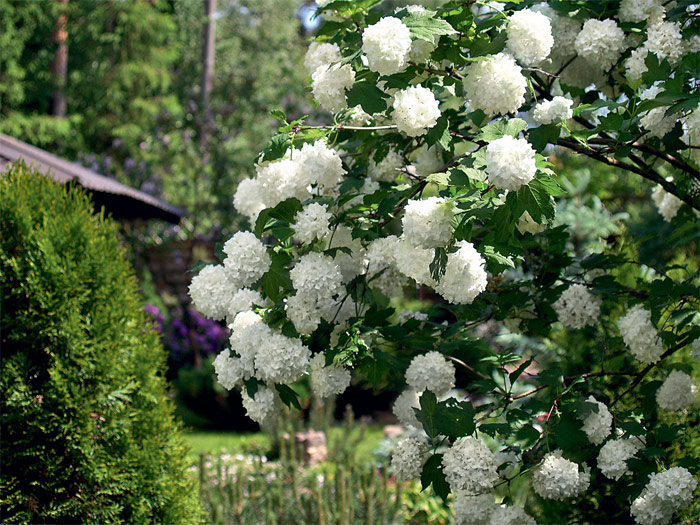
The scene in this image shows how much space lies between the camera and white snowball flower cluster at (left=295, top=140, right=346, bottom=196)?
2.15 metres

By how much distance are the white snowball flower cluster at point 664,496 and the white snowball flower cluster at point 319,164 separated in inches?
53.8

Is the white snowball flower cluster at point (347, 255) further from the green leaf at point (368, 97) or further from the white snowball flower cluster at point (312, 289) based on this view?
the green leaf at point (368, 97)

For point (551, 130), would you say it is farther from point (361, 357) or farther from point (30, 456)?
point (30, 456)

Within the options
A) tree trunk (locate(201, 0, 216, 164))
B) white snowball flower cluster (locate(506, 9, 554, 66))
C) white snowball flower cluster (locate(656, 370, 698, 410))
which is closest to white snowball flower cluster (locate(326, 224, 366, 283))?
white snowball flower cluster (locate(506, 9, 554, 66))

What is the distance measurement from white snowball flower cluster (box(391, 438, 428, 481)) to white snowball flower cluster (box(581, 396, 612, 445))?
519mm

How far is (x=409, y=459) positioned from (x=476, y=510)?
263mm

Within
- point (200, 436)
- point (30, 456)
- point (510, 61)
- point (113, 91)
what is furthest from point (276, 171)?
point (113, 91)

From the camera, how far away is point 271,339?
2109 millimetres

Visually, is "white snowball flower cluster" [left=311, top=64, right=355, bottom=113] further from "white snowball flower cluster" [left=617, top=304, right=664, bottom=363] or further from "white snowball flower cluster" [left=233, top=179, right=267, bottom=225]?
"white snowball flower cluster" [left=617, top=304, right=664, bottom=363]

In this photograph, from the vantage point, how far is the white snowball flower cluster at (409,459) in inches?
92.8

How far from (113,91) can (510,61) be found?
12.8 m

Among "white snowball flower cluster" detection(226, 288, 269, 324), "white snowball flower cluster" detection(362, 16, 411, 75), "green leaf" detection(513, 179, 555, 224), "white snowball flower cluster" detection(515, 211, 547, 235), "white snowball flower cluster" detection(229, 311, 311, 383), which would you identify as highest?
"white snowball flower cluster" detection(362, 16, 411, 75)

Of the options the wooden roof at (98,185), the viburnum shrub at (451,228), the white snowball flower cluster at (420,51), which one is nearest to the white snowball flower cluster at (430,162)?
the viburnum shrub at (451,228)

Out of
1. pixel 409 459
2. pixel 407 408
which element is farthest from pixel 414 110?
pixel 409 459
